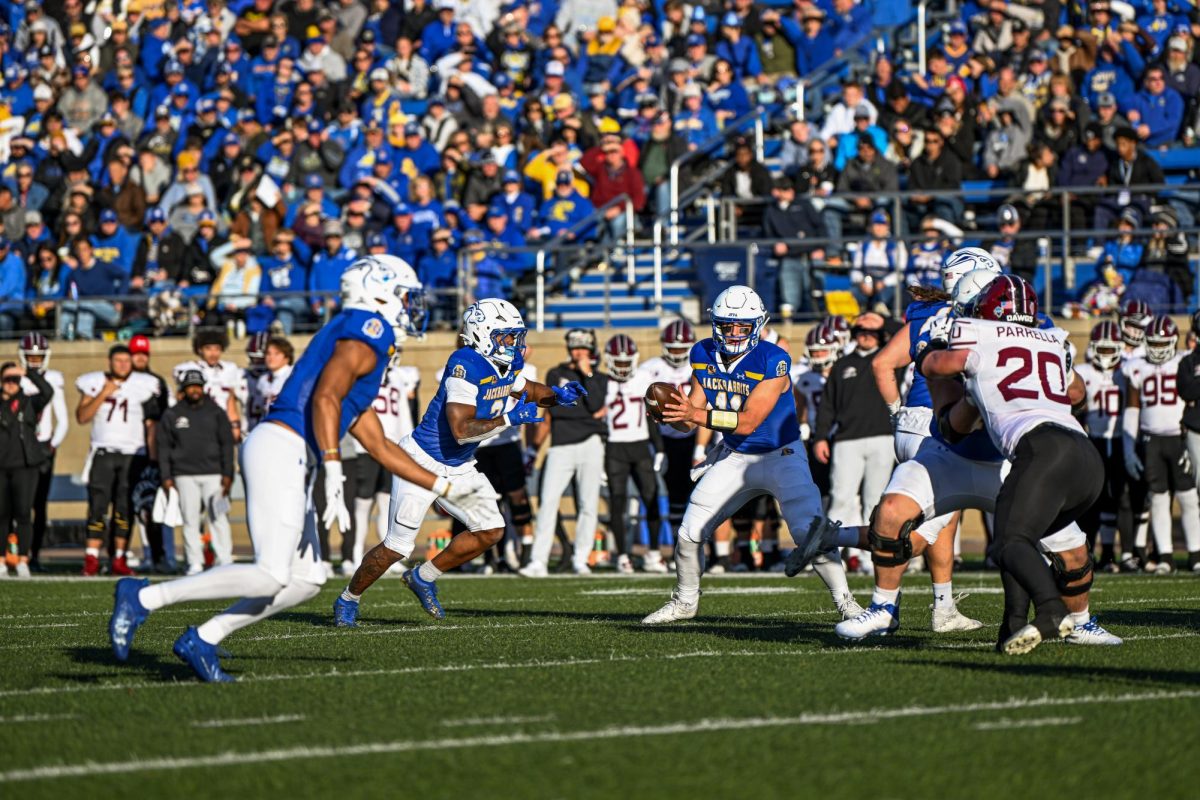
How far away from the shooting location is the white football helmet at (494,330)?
33.9 feet

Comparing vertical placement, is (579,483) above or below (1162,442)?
below

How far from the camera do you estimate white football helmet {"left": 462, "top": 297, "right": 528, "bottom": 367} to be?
406 inches

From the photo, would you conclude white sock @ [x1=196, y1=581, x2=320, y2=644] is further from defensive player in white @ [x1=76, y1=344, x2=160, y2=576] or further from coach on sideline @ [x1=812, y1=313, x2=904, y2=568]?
defensive player in white @ [x1=76, y1=344, x2=160, y2=576]

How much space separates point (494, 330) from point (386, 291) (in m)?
2.89

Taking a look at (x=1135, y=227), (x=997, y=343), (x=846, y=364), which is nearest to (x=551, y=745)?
(x=997, y=343)

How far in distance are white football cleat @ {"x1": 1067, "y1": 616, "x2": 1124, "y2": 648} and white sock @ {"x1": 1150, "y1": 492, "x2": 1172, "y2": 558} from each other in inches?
248

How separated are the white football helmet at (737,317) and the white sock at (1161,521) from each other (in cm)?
577

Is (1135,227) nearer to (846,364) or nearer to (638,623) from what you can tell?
(846,364)

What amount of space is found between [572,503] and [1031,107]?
604 centimetres

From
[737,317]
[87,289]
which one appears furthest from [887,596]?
[87,289]

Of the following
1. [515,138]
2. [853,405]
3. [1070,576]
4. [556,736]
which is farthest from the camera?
[515,138]

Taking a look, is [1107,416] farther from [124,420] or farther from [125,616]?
[125,616]

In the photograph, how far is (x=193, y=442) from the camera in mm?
14922

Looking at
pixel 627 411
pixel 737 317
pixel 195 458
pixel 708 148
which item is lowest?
pixel 195 458
